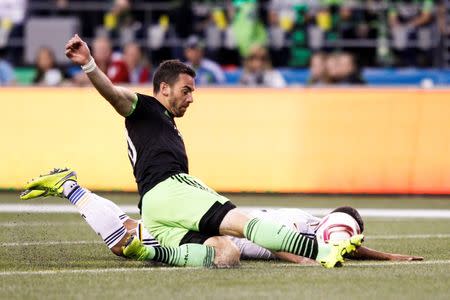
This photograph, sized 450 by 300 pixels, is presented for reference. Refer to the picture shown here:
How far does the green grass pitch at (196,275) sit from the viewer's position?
7.07 meters

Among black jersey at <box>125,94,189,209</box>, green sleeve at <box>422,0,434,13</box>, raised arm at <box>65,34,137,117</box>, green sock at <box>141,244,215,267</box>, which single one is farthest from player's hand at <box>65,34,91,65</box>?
green sleeve at <box>422,0,434,13</box>

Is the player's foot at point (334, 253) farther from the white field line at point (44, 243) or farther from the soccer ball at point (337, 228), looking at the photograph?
the white field line at point (44, 243)

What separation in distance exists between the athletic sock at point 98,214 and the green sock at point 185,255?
411mm

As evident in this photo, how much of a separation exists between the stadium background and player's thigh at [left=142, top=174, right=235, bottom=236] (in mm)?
379

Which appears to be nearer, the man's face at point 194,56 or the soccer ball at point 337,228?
the soccer ball at point 337,228

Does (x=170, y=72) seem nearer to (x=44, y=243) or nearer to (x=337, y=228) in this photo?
(x=337, y=228)

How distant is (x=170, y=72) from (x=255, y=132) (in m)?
7.15

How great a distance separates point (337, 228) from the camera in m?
8.83

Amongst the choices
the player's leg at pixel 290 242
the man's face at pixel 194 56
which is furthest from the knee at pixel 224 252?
the man's face at pixel 194 56

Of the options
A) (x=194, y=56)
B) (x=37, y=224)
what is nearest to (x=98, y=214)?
(x=37, y=224)

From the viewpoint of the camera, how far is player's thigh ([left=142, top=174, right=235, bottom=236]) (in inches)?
331

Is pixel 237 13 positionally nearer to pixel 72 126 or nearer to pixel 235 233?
pixel 72 126

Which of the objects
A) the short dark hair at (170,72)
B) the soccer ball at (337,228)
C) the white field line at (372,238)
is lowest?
the white field line at (372,238)

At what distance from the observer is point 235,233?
830cm
